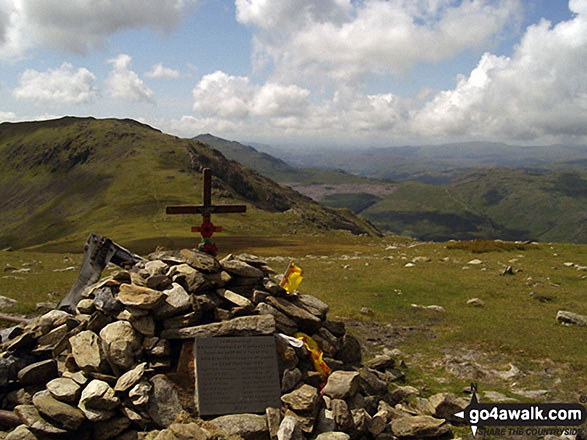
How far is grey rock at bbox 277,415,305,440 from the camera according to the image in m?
10.3

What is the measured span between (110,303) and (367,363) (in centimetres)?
1009

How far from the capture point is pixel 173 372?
474 inches

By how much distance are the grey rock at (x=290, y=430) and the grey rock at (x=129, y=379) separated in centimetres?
426

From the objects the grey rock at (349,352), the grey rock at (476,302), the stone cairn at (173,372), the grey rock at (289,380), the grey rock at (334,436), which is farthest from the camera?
the grey rock at (476,302)

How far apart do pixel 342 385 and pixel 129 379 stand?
6277 millimetres

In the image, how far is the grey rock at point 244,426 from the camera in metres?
10.9

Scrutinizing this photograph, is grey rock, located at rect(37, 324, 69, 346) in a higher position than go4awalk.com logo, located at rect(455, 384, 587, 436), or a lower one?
higher

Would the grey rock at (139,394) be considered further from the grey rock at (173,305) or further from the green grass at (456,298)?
the green grass at (456,298)

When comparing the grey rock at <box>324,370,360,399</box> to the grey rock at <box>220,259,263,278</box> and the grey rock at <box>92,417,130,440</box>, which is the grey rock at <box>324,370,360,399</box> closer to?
the grey rock at <box>220,259,263,278</box>

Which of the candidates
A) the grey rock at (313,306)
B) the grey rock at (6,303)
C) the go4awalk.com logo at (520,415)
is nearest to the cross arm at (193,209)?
the grey rock at (313,306)

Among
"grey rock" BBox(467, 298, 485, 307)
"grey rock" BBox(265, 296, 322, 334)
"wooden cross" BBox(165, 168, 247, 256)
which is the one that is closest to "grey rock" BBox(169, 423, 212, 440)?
"grey rock" BBox(265, 296, 322, 334)

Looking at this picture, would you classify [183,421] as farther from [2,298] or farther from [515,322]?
[515,322]

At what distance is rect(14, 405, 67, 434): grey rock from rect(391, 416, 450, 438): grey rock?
29.8 ft

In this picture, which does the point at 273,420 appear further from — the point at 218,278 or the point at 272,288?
the point at 218,278
